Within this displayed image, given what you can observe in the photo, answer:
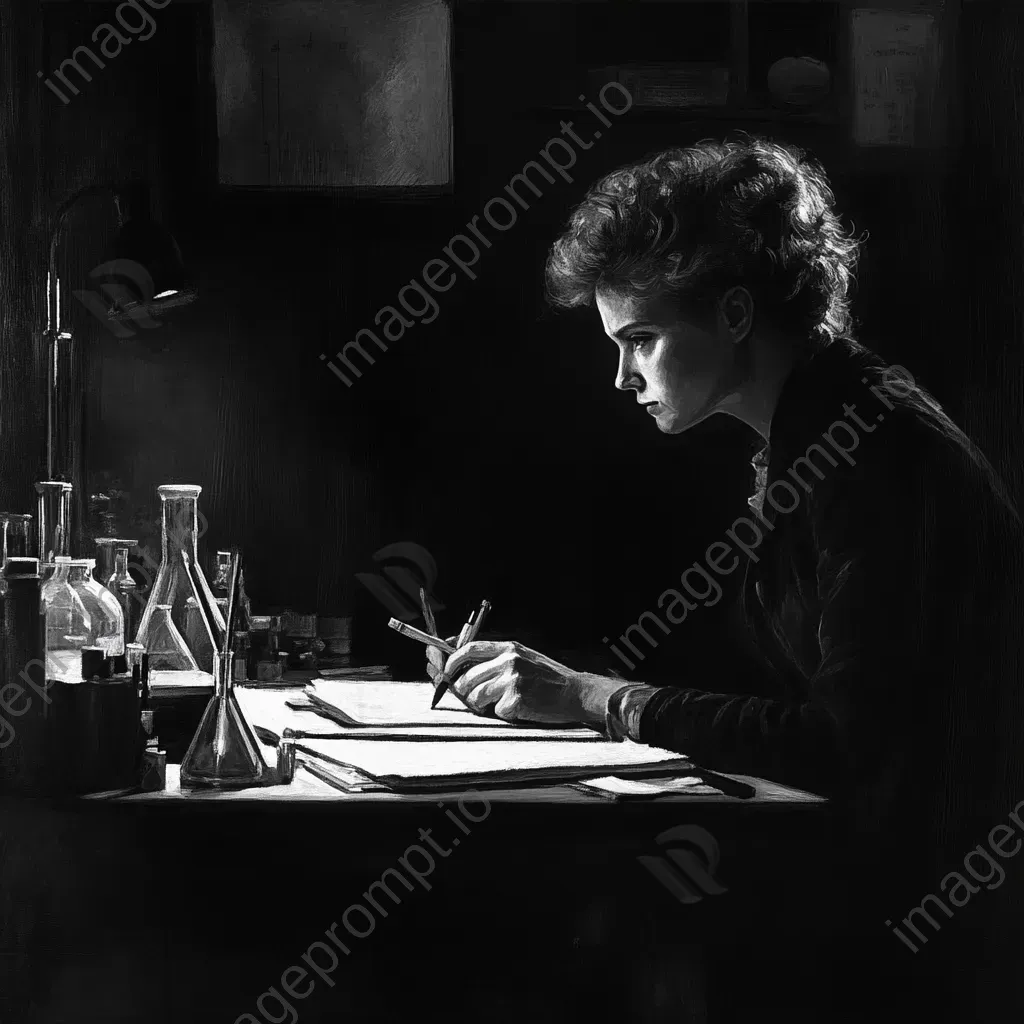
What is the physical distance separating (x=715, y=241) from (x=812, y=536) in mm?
508

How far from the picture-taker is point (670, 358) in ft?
5.09

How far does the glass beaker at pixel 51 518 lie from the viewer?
4.46 feet

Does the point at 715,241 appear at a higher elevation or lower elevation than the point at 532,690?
higher

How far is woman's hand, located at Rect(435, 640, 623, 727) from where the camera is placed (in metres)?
1.26

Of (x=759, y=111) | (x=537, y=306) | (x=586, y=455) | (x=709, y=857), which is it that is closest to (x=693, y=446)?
(x=586, y=455)

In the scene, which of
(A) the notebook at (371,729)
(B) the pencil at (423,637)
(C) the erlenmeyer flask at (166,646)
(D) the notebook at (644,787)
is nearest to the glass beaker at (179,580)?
(C) the erlenmeyer flask at (166,646)

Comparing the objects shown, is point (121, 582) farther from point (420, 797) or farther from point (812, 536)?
point (812, 536)

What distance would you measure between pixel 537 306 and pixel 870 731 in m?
1.44

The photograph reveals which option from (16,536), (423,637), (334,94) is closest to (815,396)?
(423,637)

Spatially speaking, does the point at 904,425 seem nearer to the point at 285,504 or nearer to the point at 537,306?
the point at 537,306

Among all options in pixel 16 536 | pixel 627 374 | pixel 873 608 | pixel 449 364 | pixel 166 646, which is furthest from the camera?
pixel 449 364

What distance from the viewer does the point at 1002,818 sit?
1.40 m

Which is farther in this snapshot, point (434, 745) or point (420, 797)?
point (434, 745)

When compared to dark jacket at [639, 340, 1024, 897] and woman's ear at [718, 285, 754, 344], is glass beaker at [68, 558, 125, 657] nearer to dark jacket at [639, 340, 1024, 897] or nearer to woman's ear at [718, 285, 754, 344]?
dark jacket at [639, 340, 1024, 897]
